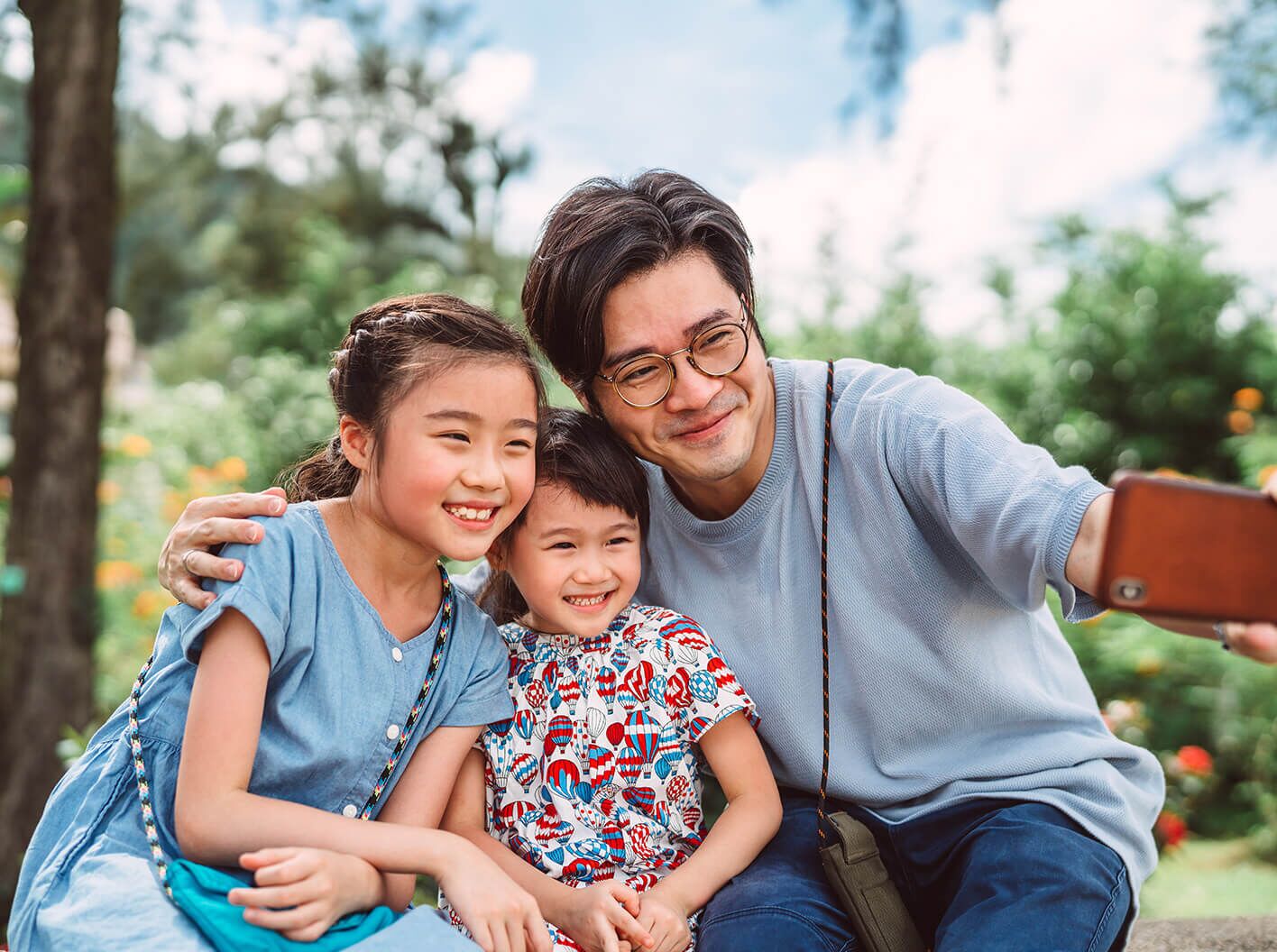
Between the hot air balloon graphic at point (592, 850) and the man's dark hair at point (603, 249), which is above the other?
the man's dark hair at point (603, 249)

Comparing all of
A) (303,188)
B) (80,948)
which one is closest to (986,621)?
(80,948)

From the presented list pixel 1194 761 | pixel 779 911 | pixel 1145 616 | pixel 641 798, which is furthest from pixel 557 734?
pixel 1194 761

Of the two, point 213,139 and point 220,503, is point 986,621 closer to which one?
point 220,503

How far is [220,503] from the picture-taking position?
75.5 inches

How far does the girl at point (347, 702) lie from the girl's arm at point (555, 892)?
111 millimetres

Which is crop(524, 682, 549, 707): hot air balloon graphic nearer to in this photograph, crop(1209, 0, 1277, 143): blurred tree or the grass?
the grass

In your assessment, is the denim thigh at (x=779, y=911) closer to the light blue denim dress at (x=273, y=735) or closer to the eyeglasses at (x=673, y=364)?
the light blue denim dress at (x=273, y=735)

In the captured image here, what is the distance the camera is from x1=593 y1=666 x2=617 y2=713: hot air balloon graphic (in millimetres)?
2072

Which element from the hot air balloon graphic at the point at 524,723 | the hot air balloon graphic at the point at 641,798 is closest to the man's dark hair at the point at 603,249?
the hot air balloon graphic at the point at 524,723

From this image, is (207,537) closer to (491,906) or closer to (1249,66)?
(491,906)

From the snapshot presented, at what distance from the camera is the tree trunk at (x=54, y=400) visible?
3566 mm

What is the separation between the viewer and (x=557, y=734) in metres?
2.07

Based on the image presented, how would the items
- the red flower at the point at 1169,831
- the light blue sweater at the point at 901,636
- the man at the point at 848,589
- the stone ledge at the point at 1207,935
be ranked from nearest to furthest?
the man at the point at 848,589, the light blue sweater at the point at 901,636, the stone ledge at the point at 1207,935, the red flower at the point at 1169,831

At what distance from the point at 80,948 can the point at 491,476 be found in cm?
90
